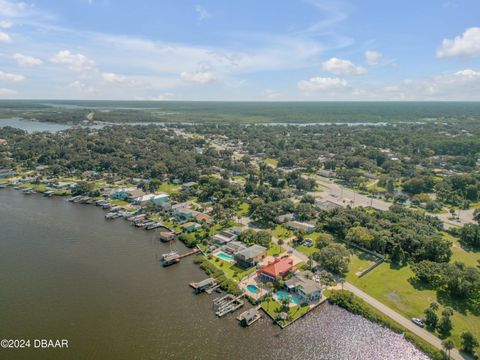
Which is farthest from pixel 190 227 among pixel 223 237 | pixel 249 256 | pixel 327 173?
pixel 327 173

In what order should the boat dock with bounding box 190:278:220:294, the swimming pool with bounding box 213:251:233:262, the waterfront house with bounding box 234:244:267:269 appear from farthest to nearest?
the swimming pool with bounding box 213:251:233:262 < the waterfront house with bounding box 234:244:267:269 < the boat dock with bounding box 190:278:220:294

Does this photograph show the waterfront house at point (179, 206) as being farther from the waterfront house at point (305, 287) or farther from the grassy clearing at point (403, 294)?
the grassy clearing at point (403, 294)

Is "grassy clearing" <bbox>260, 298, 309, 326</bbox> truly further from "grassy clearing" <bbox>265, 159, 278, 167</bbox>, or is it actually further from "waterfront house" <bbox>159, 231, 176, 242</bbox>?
"grassy clearing" <bbox>265, 159, 278, 167</bbox>

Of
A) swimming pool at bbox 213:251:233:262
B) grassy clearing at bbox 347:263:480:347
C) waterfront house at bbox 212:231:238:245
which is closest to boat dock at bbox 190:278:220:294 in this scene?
swimming pool at bbox 213:251:233:262

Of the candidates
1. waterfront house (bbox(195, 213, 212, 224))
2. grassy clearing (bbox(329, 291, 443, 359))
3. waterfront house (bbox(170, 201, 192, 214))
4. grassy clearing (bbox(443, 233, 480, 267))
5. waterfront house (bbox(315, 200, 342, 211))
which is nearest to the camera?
grassy clearing (bbox(329, 291, 443, 359))

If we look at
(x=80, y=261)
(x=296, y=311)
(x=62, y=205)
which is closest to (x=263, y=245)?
(x=296, y=311)

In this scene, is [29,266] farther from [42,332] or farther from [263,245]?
[263,245]
